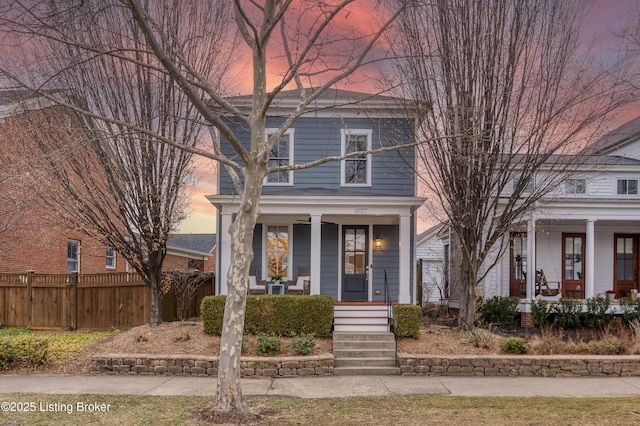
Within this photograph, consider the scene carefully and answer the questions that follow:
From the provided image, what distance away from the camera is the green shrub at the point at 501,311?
1658 cm

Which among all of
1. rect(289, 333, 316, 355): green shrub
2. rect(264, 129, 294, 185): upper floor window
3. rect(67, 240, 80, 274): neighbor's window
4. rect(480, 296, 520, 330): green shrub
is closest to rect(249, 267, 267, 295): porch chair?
rect(264, 129, 294, 185): upper floor window

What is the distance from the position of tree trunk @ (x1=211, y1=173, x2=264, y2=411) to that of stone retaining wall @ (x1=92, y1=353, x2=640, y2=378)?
317cm

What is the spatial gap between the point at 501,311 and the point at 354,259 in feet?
14.7

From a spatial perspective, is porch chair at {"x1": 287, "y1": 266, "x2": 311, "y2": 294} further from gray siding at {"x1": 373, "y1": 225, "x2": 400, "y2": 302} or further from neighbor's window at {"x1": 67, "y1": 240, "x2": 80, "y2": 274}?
neighbor's window at {"x1": 67, "y1": 240, "x2": 80, "y2": 274}

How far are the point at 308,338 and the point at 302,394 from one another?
2512mm

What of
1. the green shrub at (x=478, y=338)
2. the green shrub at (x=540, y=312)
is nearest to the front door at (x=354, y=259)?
the green shrub at (x=478, y=338)

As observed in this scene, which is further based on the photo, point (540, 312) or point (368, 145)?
point (368, 145)

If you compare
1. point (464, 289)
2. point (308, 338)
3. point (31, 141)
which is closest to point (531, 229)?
point (464, 289)

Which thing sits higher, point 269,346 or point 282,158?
point 282,158

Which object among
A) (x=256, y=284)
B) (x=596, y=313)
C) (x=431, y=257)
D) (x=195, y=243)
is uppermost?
(x=195, y=243)

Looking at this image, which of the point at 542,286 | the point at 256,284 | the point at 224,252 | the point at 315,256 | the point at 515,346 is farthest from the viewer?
the point at 542,286

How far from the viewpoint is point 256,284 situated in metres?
16.9

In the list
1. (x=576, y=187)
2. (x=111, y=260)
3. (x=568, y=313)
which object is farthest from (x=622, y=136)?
(x=111, y=260)

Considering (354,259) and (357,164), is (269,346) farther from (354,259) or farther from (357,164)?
(357,164)
